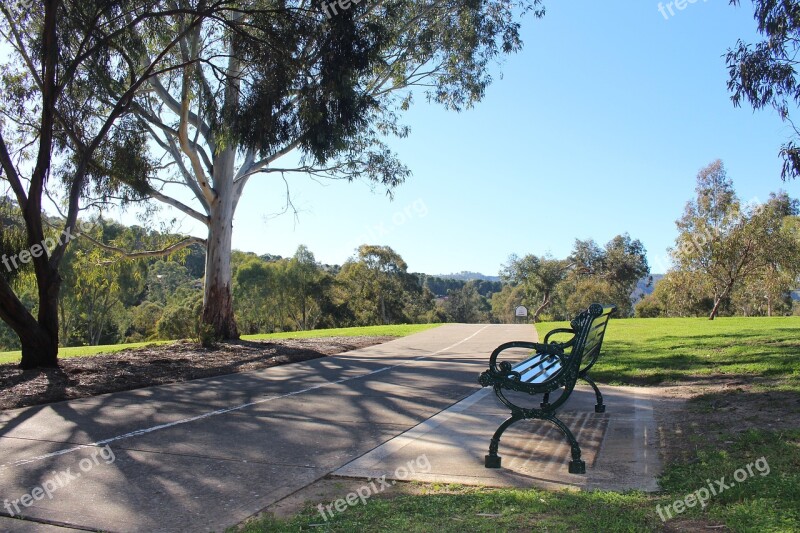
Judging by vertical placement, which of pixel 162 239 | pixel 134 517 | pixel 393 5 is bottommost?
pixel 134 517

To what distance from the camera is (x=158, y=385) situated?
966 centimetres

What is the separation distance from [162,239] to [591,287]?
133ft

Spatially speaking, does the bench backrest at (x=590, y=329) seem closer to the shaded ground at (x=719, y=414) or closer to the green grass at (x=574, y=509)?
the shaded ground at (x=719, y=414)

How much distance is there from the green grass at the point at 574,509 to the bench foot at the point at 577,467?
586 millimetres

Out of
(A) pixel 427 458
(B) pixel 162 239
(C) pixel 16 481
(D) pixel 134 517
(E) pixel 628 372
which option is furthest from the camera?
(B) pixel 162 239

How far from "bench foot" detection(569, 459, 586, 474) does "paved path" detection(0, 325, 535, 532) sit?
1806 millimetres

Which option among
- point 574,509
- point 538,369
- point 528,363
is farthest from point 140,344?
point 574,509

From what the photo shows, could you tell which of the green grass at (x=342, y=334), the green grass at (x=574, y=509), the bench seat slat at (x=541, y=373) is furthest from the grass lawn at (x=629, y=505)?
the green grass at (x=342, y=334)

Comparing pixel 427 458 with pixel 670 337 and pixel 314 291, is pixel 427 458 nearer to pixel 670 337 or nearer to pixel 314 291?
pixel 670 337

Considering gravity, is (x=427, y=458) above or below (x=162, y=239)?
below

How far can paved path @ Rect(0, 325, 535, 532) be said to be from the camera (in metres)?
4.12

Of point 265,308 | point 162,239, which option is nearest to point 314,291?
point 265,308

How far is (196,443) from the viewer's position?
5.87 meters

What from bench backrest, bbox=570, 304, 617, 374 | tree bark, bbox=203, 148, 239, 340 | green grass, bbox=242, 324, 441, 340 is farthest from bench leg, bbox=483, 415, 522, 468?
green grass, bbox=242, 324, 441, 340
